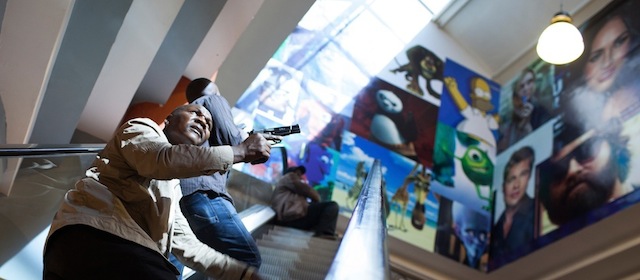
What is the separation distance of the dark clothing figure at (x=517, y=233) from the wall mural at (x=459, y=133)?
23 millimetres

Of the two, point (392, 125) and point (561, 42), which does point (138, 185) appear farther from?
point (392, 125)

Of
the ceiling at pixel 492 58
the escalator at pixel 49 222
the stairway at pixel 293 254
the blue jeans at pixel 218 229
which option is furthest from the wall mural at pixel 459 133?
the blue jeans at pixel 218 229

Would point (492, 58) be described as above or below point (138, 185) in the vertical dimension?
above

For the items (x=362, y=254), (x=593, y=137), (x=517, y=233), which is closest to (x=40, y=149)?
(x=362, y=254)

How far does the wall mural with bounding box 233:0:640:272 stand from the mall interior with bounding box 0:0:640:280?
0.24 metres

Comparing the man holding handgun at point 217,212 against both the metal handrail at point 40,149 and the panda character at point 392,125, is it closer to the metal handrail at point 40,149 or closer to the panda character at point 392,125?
the metal handrail at point 40,149

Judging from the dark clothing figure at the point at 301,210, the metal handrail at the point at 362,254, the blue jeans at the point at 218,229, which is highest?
the dark clothing figure at the point at 301,210

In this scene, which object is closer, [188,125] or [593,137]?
[188,125]

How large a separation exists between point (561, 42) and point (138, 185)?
24.1 ft

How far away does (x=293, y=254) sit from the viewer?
16.9 feet

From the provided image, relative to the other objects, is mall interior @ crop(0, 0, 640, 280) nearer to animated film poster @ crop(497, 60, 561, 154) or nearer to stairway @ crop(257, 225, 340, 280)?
stairway @ crop(257, 225, 340, 280)

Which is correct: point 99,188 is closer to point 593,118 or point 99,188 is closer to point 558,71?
point 593,118

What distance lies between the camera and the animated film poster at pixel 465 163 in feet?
34.5

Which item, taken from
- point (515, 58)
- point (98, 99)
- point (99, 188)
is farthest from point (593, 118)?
point (99, 188)
